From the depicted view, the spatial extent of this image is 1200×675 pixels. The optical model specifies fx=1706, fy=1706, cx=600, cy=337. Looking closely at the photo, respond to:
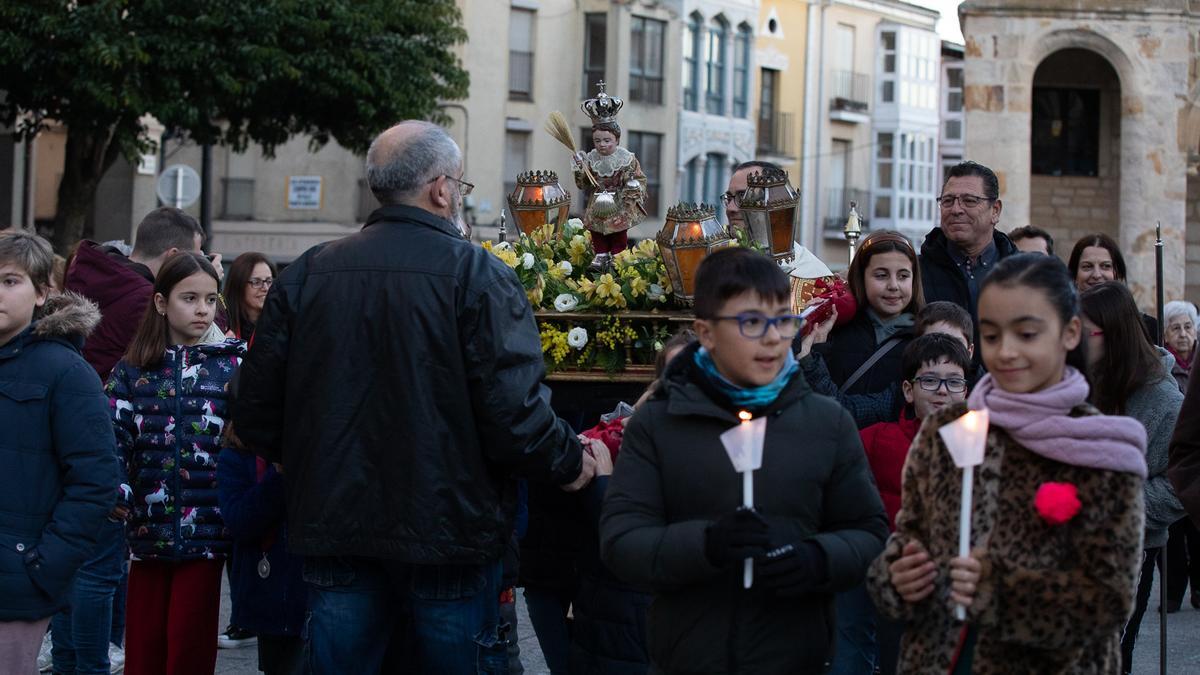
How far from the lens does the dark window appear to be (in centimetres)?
2212

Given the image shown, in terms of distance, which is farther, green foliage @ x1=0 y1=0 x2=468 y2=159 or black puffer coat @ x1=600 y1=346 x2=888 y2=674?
green foliage @ x1=0 y1=0 x2=468 y2=159

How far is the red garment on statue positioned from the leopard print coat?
6.42 feet

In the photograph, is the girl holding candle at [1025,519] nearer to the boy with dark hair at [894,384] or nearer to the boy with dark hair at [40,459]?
the boy with dark hair at [894,384]

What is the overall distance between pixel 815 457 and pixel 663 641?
0.62 m

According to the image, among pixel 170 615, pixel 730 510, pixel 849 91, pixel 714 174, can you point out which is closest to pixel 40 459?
pixel 170 615

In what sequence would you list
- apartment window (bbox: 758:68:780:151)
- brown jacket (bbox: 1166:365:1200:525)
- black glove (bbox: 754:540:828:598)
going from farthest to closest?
apartment window (bbox: 758:68:780:151) < brown jacket (bbox: 1166:365:1200:525) < black glove (bbox: 754:540:828:598)

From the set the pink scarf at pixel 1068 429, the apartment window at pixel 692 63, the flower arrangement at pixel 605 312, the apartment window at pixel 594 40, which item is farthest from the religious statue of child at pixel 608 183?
the apartment window at pixel 692 63

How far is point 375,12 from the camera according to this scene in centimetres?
2706

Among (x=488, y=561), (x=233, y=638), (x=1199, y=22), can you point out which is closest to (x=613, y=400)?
(x=488, y=561)

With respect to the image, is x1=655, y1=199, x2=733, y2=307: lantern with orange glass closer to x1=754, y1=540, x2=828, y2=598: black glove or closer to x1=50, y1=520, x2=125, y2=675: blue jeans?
x1=754, y1=540, x2=828, y2=598: black glove

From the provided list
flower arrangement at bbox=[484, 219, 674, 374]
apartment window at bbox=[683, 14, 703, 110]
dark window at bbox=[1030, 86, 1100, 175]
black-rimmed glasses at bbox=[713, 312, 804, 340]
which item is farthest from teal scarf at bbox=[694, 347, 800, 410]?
apartment window at bbox=[683, 14, 703, 110]

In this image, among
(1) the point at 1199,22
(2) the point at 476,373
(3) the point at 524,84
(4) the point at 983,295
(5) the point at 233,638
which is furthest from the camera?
(3) the point at 524,84

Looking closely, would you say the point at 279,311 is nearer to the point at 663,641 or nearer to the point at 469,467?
the point at 469,467

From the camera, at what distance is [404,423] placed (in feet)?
16.7
